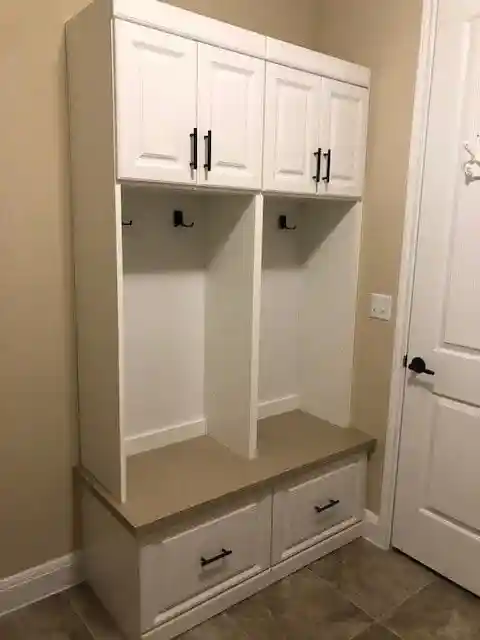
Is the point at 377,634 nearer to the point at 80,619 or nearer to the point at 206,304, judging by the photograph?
the point at 80,619

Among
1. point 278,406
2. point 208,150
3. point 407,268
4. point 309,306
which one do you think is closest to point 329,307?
point 309,306

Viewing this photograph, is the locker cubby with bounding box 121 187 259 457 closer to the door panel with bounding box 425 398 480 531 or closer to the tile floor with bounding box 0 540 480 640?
the tile floor with bounding box 0 540 480 640

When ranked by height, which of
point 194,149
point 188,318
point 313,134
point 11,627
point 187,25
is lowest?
point 11,627

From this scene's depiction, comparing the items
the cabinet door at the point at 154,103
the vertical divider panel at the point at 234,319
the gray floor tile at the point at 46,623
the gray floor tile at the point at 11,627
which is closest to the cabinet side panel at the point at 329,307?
the vertical divider panel at the point at 234,319

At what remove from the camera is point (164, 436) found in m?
2.45

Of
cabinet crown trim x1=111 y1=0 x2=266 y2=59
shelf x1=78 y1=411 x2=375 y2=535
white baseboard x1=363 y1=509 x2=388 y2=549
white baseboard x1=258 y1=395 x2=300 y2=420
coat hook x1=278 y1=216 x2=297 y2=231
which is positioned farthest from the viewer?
white baseboard x1=258 y1=395 x2=300 y2=420

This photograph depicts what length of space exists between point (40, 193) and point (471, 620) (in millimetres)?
2352

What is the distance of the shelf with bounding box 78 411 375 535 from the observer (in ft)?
6.34

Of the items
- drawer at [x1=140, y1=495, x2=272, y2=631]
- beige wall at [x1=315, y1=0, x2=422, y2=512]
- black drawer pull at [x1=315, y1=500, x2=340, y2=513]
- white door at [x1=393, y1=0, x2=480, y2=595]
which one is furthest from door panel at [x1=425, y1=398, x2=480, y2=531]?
drawer at [x1=140, y1=495, x2=272, y2=631]

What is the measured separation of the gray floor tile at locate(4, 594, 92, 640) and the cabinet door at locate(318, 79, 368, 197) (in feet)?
6.60

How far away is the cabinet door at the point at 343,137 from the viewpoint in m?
2.28

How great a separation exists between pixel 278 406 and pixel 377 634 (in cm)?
115

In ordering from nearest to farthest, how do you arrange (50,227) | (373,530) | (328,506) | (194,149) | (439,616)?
(194,149) → (50,227) → (439,616) → (328,506) → (373,530)

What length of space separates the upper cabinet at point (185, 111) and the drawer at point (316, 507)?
1.32 metres
